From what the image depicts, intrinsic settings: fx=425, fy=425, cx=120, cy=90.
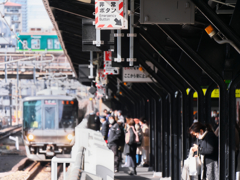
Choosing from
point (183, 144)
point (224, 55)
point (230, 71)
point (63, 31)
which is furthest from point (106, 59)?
point (230, 71)

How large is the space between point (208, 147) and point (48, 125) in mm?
10666

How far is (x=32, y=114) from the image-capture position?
1642 centimetres

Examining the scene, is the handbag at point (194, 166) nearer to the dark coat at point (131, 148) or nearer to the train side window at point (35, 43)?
the dark coat at point (131, 148)

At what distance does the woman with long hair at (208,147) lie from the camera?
6484 millimetres

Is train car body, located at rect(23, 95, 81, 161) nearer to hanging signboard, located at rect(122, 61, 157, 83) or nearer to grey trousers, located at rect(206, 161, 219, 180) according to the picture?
hanging signboard, located at rect(122, 61, 157, 83)

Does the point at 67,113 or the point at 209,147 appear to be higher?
the point at 209,147

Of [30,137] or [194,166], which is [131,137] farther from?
[30,137]

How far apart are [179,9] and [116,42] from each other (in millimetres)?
1249


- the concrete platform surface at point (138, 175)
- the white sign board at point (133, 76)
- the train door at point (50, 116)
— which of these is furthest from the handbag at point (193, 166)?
the train door at point (50, 116)

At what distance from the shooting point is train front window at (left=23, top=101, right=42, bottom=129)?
16234mm

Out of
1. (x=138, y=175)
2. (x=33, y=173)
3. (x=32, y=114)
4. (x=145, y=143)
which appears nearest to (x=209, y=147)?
(x=138, y=175)

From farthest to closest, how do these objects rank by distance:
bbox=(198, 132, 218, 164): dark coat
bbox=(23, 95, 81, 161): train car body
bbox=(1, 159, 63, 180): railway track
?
bbox=(23, 95, 81, 161): train car body → bbox=(1, 159, 63, 180): railway track → bbox=(198, 132, 218, 164): dark coat

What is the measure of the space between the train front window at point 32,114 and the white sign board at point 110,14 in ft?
37.6

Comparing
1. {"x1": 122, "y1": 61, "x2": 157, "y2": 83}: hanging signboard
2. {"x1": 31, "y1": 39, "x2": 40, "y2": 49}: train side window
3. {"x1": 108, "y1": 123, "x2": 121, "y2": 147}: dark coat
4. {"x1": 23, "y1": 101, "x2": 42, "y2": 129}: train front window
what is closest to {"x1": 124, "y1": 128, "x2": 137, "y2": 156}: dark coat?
{"x1": 108, "y1": 123, "x2": 121, "y2": 147}: dark coat
